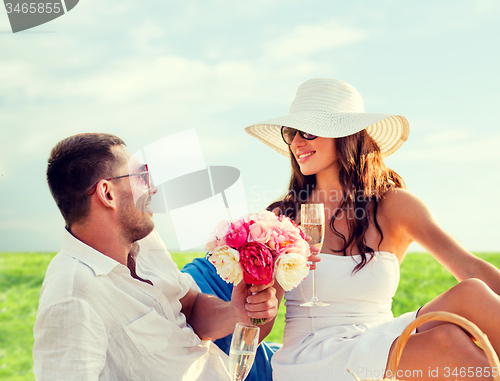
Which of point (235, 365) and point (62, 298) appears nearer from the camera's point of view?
point (62, 298)

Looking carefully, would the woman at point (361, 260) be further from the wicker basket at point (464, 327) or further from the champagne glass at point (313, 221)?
the wicker basket at point (464, 327)

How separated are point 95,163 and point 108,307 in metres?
0.70

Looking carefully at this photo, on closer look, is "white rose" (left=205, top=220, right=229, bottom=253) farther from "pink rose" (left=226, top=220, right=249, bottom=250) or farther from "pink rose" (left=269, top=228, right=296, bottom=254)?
"pink rose" (left=269, top=228, right=296, bottom=254)

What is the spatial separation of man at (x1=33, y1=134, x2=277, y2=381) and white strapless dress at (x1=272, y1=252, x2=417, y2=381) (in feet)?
1.61

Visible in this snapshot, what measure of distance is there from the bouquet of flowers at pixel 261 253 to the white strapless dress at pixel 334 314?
74cm

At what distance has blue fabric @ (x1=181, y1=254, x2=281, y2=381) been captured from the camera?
287cm

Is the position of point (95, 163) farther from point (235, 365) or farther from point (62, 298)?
point (235, 365)

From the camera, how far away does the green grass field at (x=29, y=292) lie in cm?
818

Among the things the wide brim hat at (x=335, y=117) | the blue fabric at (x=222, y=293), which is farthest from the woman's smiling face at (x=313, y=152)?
the blue fabric at (x=222, y=293)

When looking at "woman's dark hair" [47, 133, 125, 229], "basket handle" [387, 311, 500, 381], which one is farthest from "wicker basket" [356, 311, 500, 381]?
"woman's dark hair" [47, 133, 125, 229]

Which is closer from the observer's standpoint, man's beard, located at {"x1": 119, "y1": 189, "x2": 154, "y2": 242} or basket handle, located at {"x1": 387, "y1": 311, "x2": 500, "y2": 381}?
basket handle, located at {"x1": 387, "y1": 311, "x2": 500, "y2": 381}

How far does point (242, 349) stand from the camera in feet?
6.16

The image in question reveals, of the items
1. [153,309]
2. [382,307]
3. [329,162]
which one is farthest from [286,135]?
[153,309]

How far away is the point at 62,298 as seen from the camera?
175 cm
